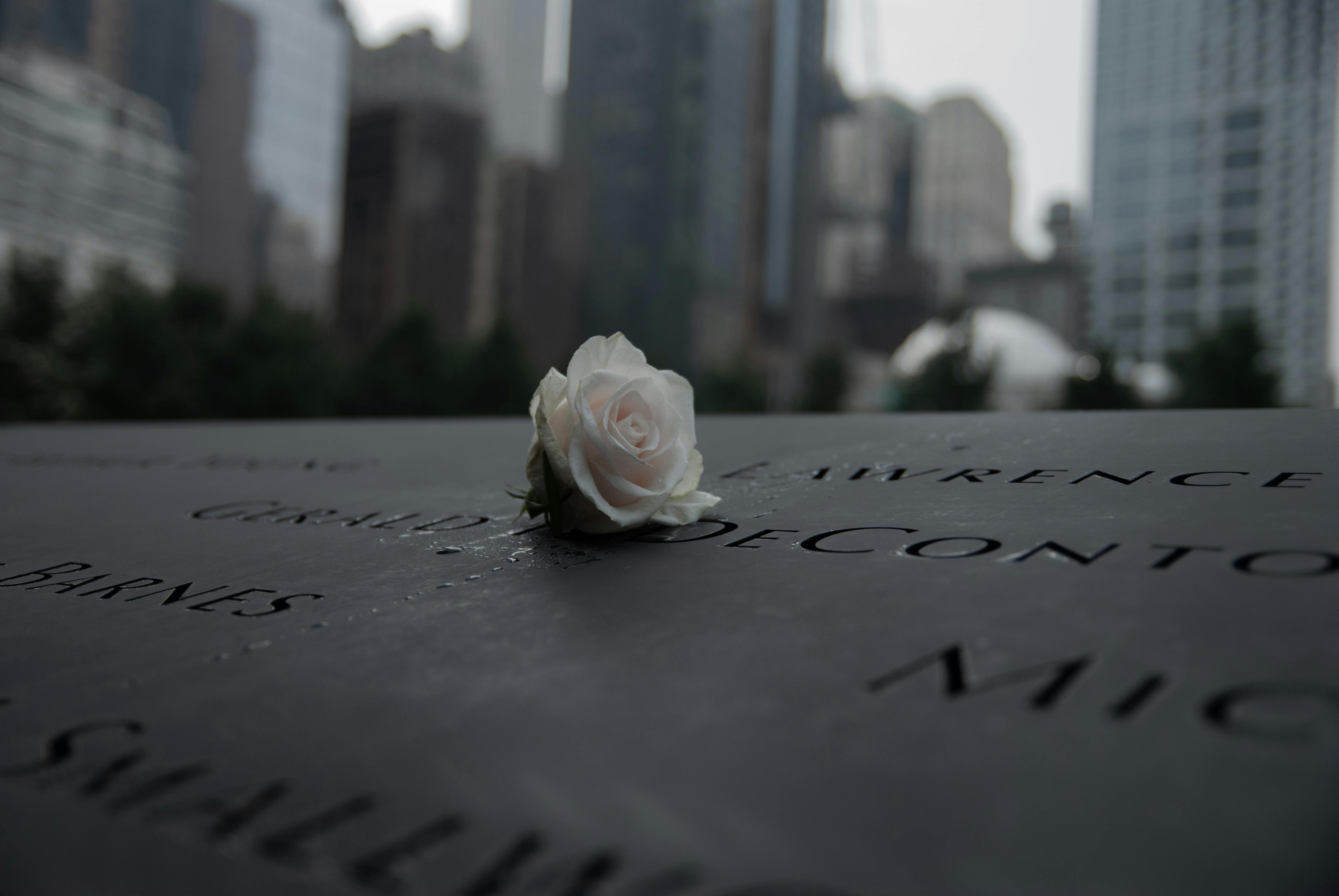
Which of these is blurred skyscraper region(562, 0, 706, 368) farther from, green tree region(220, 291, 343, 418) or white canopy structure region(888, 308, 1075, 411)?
green tree region(220, 291, 343, 418)

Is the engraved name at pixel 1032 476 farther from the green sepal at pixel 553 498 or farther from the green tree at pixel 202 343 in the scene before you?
the green tree at pixel 202 343

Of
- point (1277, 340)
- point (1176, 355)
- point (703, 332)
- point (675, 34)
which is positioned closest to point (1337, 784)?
point (1176, 355)

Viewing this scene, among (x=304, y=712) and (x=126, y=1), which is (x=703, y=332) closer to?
(x=126, y=1)

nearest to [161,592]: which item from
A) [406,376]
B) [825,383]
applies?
[406,376]

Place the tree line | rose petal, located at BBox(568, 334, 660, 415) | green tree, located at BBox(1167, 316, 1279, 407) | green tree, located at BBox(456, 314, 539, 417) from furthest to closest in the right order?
green tree, located at BBox(456, 314, 539, 417)
green tree, located at BBox(1167, 316, 1279, 407)
the tree line
rose petal, located at BBox(568, 334, 660, 415)

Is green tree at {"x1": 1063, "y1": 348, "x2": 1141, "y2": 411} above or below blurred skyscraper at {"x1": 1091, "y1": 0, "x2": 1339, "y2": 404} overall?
below

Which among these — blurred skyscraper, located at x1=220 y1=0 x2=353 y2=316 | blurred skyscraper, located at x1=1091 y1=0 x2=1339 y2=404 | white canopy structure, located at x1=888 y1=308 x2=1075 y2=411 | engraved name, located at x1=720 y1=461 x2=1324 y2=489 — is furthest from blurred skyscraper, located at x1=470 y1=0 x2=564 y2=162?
engraved name, located at x1=720 y1=461 x2=1324 y2=489
